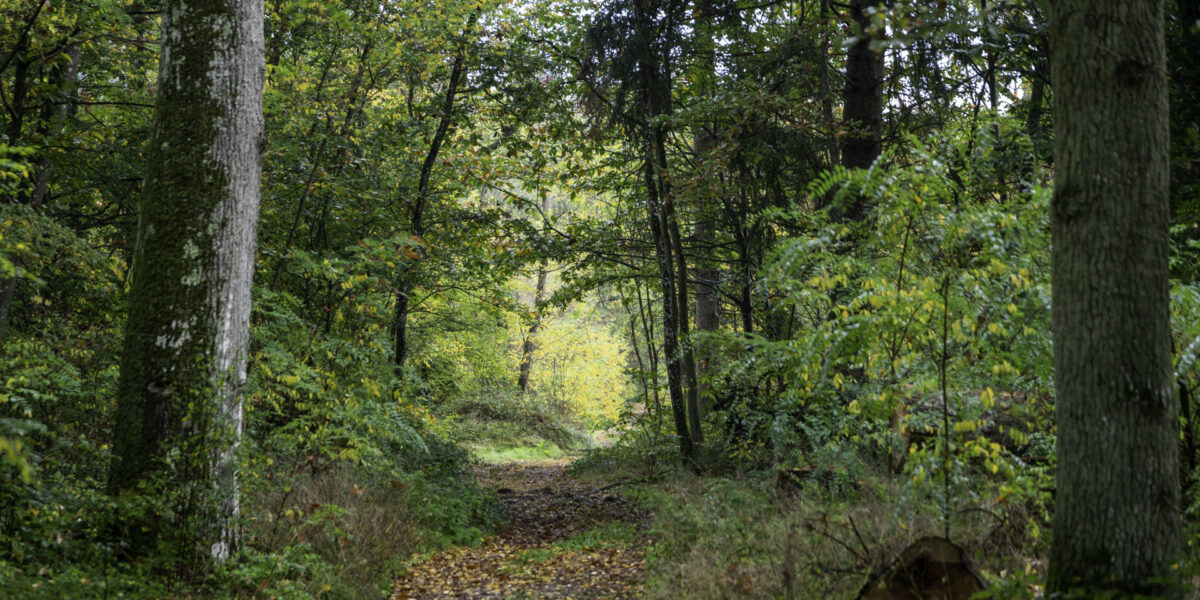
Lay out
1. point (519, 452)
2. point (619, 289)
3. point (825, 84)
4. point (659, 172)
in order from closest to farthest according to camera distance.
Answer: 1. point (825, 84)
2. point (659, 172)
3. point (619, 289)
4. point (519, 452)

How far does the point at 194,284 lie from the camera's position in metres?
4.46

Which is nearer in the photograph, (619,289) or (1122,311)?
(1122,311)

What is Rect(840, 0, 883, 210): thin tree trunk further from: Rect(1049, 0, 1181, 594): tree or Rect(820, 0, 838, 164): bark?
Rect(1049, 0, 1181, 594): tree

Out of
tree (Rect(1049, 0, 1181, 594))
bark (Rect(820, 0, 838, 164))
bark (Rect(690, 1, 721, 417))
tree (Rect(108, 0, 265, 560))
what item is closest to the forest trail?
tree (Rect(108, 0, 265, 560))

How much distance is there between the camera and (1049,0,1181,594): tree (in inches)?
105

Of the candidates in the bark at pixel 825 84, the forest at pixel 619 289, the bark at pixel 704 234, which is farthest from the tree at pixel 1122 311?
the bark at pixel 704 234

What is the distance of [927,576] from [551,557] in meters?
4.26

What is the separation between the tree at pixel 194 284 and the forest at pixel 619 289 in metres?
0.02

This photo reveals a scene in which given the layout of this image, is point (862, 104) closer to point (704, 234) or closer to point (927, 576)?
point (704, 234)

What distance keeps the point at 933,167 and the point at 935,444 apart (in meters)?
1.58

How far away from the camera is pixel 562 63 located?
12.2 meters

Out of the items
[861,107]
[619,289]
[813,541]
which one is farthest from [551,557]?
[619,289]

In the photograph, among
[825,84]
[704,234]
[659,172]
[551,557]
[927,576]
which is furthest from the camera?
[704,234]

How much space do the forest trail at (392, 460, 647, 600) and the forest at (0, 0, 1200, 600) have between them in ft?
0.21
